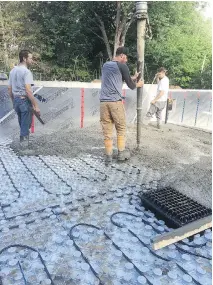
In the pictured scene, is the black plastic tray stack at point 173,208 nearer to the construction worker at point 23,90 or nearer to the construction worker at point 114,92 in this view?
the construction worker at point 114,92

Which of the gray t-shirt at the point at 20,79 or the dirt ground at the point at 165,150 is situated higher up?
the gray t-shirt at the point at 20,79

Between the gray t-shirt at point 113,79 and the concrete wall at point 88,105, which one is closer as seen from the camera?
the gray t-shirt at point 113,79

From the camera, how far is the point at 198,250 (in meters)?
2.45

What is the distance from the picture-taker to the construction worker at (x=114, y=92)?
4324mm

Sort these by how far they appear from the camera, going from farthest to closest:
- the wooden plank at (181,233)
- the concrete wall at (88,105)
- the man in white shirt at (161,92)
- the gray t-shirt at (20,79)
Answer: the man in white shirt at (161,92) < the concrete wall at (88,105) < the gray t-shirt at (20,79) < the wooden plank at (181,233)

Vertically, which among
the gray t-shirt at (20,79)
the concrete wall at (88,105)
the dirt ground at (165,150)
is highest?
the gray t-shirt at (20,79)

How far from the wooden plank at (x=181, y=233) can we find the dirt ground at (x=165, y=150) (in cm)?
84

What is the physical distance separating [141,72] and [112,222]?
117 inches

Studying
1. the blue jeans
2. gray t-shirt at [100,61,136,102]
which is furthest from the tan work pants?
the blue jeans

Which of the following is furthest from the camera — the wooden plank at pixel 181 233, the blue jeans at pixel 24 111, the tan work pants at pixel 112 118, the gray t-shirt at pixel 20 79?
the blue jeans at pixel 24 111

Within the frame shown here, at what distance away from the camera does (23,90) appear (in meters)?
4.94

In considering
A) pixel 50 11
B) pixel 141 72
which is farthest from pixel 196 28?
pixel 141 72

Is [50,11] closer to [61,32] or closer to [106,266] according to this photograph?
[61,32]

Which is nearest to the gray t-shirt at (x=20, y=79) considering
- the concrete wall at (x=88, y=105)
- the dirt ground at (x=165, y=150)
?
the concrete wall at (x=88, y=105)
